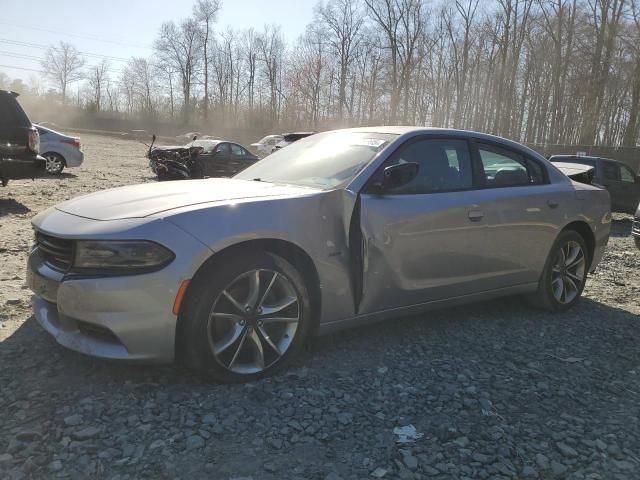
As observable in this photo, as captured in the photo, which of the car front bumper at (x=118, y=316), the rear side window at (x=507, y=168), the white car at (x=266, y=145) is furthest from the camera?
the white car at (x=266, y=145)

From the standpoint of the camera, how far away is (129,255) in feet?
8.59

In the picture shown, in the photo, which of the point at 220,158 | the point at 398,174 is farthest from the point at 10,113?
the point at 220,158

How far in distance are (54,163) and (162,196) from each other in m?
12.7

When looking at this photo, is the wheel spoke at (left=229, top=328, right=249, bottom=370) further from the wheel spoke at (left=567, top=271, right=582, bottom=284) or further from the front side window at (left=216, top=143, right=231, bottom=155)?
the front side window at (left=216, top=143, right=231, bottom=155)

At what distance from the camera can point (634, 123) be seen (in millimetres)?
33844

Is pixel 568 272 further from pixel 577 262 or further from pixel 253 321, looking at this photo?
pixel 253 321

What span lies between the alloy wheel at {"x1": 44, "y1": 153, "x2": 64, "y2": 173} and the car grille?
12.3 metres

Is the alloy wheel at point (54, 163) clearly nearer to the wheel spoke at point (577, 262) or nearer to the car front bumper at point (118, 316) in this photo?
the car front bumper at point (118, 316)

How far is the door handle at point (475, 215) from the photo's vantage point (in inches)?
152

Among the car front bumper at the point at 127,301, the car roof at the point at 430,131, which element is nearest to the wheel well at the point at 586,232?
the car roof at the point at 430,131

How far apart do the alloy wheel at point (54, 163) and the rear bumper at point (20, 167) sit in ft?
19.8

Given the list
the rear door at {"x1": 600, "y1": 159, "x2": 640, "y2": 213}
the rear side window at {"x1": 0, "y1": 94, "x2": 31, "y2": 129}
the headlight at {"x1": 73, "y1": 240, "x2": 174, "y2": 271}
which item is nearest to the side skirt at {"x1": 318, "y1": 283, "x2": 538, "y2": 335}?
the headlight at {"x1": 73, "y1": 240, "x2": 174, "y2": 271}

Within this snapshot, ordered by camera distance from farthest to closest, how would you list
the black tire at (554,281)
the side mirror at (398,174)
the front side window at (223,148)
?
1. the front side window at (223,148)
2. the black tire at (554,281)
3. the side mirror at (398,174)

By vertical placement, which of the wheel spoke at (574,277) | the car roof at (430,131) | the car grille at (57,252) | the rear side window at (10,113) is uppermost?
the rear side window at (10,113)
